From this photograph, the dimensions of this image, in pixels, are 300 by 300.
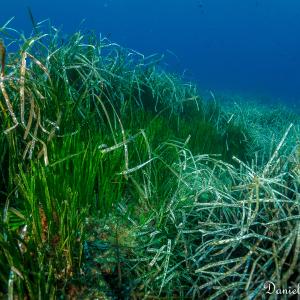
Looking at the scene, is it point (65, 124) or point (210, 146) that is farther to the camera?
point (210, 146)

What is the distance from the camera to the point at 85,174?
Answer: 2.46 m

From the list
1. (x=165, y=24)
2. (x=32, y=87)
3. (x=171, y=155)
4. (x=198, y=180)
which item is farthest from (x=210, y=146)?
(x=165, y=24)

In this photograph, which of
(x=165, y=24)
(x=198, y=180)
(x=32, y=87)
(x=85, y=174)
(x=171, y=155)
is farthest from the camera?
(x=165, y=24)

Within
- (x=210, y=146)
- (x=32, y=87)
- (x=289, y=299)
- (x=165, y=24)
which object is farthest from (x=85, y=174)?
(x=165, y=24)

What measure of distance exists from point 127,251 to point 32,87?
4.08 ft

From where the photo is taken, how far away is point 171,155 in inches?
135

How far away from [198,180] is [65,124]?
41.8 inches

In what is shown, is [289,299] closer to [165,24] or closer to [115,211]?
[115,211]

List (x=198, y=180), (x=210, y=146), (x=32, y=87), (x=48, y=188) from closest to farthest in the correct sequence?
1. (x=48, y=188)
2. (x=32, y=87)
3. (x=198, y=180)
4. (x=210, y=146)

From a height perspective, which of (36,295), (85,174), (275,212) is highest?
(85,174)

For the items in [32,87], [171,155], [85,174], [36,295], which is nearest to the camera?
[36,295]

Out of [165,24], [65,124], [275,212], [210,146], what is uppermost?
[165,24]

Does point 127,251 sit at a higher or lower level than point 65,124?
lower

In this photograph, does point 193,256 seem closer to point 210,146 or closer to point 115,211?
point 115,211
